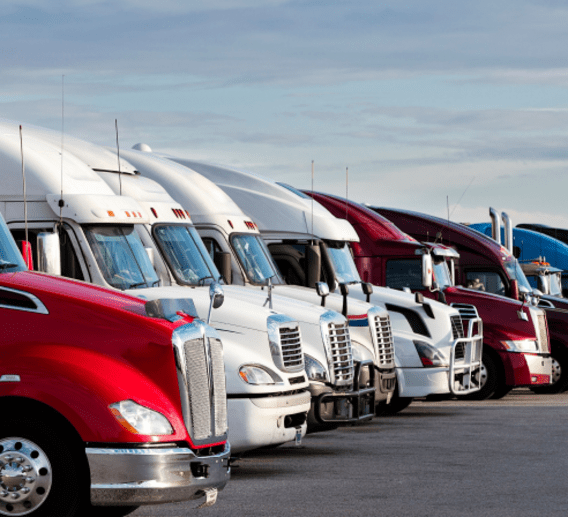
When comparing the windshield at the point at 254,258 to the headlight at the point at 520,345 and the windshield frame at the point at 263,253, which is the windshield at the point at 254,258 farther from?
the headlight at the point at 520,345

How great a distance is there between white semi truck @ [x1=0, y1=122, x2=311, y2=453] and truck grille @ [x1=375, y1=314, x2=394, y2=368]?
2.30 meters

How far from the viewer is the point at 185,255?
45.5 feet

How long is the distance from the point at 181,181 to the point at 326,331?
4902 millimetres

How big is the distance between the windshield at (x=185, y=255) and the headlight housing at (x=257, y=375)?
10.3 feet

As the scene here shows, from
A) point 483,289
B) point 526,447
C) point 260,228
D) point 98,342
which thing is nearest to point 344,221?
point 260,228

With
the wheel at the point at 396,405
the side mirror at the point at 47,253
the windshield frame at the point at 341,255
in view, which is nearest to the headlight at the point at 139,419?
the side mirror at the point at 47,253

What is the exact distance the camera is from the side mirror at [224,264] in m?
14.5

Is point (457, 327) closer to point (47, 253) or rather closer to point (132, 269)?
point (132, 269)

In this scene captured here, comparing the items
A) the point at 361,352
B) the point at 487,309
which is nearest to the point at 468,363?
the point at 487,309

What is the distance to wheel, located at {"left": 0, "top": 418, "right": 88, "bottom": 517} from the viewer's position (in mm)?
7078

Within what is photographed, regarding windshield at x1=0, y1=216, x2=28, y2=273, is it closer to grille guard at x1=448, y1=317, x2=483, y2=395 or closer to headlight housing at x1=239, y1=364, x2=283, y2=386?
headlight housing at x1=239, y1=364, x2=283, y2=386

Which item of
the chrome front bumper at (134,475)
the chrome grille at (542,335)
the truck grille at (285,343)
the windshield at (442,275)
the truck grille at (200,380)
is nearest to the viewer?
the chrome front bumper at (134,475)

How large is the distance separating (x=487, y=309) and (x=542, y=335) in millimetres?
1047

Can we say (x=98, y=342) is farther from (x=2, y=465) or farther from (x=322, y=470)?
(x=322, y=470)
